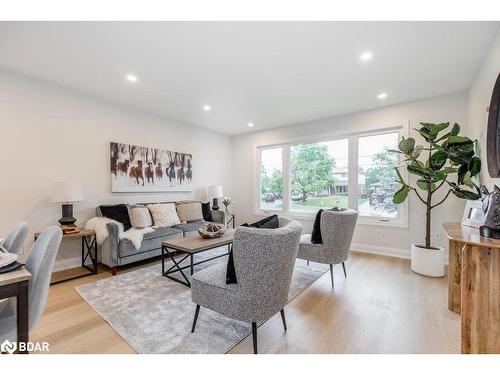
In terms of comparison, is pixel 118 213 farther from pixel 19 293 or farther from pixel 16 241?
pixel 19 293

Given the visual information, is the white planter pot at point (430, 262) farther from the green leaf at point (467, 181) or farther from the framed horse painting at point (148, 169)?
the framed horse painting at point (148, 169)

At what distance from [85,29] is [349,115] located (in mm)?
4044

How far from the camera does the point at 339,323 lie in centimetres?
193

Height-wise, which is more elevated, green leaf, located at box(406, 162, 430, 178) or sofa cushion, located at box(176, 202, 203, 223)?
green leaf, located at box(406, 162, 430, 178)

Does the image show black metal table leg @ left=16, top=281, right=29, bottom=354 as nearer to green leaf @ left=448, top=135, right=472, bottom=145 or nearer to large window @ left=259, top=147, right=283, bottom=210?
green leaf @ left=448, top=135, right=472, bottom=145

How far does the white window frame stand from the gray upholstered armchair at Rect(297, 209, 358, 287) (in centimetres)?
174

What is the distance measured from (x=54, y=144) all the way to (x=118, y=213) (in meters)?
1.26

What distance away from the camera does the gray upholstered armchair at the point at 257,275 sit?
1.44 metres

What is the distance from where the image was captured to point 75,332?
1.80 meters

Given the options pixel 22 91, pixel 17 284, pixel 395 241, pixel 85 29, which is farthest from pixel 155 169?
pixel 395 241

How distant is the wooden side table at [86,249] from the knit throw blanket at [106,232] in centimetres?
9

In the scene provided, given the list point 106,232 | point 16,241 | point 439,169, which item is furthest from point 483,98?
point 106,232

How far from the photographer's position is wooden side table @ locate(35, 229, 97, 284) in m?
2.85

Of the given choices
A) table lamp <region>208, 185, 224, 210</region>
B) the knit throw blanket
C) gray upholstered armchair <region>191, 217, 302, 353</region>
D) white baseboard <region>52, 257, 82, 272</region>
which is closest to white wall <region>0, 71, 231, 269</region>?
white baseboard <region>52, 257, 82, 272</region>
